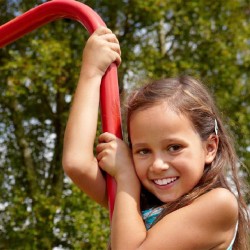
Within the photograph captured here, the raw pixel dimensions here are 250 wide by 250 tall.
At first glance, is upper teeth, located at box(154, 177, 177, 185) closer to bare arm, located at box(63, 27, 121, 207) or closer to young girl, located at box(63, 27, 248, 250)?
young girl, located at box(63, 27, 248, 250)

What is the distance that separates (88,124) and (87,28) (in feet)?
1.43

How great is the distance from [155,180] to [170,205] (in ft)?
0.28

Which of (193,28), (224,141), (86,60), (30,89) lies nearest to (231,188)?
(224,141)

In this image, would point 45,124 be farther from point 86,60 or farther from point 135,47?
point 86,60

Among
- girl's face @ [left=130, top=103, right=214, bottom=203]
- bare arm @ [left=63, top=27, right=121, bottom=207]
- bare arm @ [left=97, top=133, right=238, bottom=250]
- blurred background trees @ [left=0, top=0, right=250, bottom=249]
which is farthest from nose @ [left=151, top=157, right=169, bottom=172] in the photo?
blurred background trees @ [left=0, top=0, right=250, bottom=249]

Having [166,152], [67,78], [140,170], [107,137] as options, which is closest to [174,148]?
[166,152]

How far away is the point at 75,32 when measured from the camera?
13.4m

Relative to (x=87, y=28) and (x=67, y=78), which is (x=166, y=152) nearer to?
(x=87, y=28)

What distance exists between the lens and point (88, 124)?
2.28 meters

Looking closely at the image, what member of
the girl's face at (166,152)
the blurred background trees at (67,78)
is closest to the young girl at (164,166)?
the girl's face at (166,152)

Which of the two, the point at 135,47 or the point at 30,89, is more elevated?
the point at 135,47

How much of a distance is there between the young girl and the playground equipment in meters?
0.03

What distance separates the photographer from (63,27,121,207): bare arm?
223 cm

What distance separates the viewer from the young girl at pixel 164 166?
6.79ft
